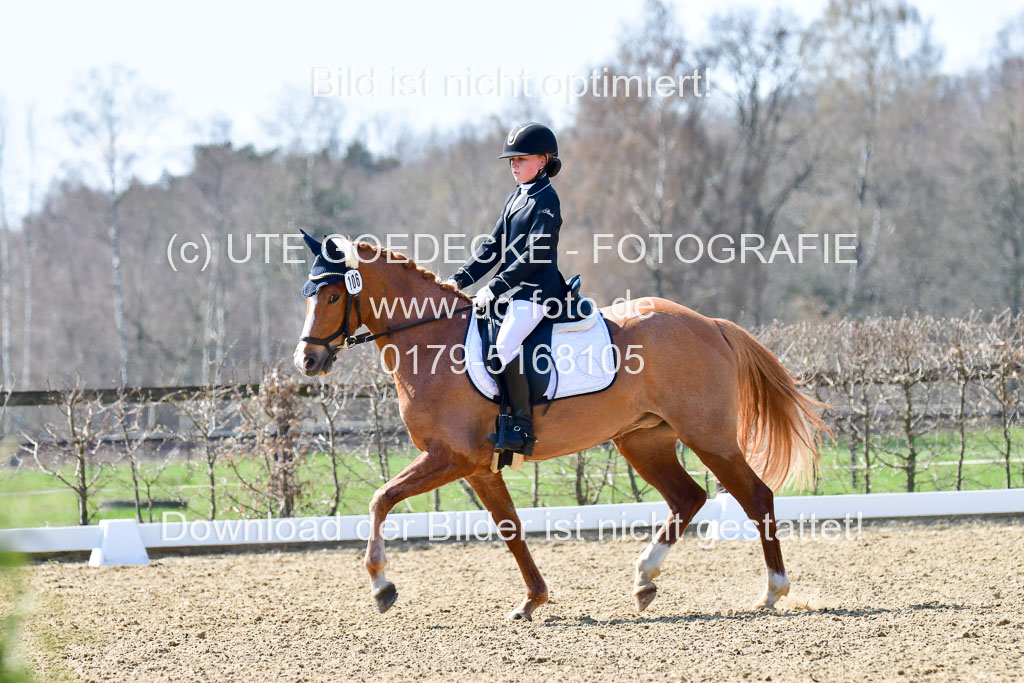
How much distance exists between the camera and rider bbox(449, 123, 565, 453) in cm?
493

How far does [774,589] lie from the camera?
5.25 metres

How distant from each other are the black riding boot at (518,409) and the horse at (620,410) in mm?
134

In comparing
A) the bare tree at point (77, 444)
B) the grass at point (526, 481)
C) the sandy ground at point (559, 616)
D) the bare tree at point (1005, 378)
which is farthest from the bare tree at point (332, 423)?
the bare tree at point (1005, 378)

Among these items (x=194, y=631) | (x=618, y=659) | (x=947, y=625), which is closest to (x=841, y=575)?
(x=947, y=625)

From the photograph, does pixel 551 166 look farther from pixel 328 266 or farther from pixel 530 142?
pixel 328 266

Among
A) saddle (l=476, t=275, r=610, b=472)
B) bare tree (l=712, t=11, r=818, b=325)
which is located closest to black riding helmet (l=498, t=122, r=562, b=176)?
saddle (l=476, t=275, r=610, b=472)

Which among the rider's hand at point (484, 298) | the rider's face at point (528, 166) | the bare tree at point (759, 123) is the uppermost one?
the bare tree at point (759, 123)

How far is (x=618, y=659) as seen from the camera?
4020 millimetres

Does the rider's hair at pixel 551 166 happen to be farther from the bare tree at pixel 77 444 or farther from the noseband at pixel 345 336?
the bare tree at pixel 77 444

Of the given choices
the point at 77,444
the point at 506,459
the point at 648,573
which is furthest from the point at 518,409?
the point at 77,444

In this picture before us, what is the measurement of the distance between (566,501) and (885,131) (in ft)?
67.7

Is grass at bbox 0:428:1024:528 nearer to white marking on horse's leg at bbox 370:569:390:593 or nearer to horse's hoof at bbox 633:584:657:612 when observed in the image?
horse's hoof at bbox 633:584:657:612

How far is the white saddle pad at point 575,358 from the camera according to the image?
503 centimetres

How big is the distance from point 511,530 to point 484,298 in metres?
1.42
